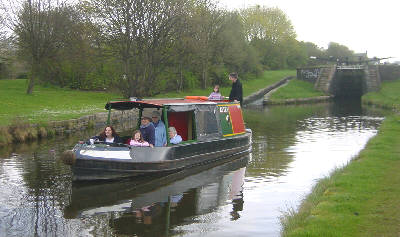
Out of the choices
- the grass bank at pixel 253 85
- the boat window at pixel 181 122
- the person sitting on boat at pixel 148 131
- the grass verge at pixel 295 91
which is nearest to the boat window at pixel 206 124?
the boat window at pixel 181 122

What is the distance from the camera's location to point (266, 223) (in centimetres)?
830

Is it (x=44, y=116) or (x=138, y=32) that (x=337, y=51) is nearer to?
(x=138, y=32)

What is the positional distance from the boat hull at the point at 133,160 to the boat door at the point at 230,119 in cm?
144

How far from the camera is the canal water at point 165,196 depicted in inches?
317

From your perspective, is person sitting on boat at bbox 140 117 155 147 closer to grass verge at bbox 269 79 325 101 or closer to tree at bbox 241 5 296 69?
grass verge at bbox 269 79 325 101

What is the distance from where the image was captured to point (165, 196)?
10.4 m

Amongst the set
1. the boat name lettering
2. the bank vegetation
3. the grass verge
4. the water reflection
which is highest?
the bank vegetation

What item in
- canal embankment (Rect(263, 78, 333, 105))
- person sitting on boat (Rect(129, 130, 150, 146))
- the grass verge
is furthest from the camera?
the grass verge

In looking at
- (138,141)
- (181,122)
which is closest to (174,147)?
(138,141)

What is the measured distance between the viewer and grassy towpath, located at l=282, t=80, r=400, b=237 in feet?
22.3

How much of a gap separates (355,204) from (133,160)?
215 inches

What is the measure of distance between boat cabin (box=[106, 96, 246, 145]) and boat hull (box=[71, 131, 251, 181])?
50 centimetres

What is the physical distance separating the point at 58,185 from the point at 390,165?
780cm

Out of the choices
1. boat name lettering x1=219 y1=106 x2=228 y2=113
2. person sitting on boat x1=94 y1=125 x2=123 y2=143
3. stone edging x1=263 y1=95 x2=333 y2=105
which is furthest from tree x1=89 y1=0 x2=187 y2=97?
person sitting on boat x1=94 y1=125 x2=123 y2=143
